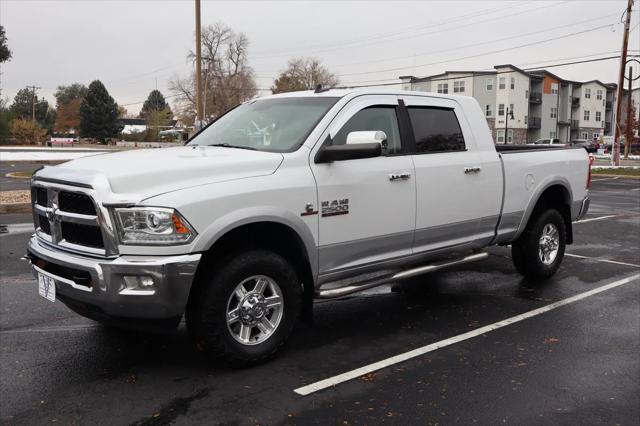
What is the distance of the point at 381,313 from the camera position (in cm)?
554

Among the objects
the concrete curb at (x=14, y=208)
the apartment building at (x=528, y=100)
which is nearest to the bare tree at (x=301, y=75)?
the apartment building at (x=528, y=100)

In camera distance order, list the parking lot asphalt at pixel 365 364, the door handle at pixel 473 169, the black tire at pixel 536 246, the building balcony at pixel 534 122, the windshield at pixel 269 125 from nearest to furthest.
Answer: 1. the parking lot asphalt at pixel 365 364
2. the windshield at pixel 269 125
3. the door handle at pixel 473 169
4. the black tire at pixel 536 246
5. the building balcony at pixel 534 122

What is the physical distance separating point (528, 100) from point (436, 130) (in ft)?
239

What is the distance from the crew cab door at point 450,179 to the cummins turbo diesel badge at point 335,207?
0.85 metres

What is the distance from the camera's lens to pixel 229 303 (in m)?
3.93

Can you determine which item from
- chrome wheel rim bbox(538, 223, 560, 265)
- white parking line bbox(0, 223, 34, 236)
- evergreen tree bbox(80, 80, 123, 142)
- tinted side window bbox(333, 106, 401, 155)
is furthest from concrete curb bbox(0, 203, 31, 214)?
evergreen tree bbox(80, 80, 123, 142)

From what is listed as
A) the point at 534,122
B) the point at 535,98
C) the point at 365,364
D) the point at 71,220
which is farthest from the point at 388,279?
the point at 535,98

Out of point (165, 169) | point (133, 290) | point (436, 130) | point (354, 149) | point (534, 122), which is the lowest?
point (133, 290)

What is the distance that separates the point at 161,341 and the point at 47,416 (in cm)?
135

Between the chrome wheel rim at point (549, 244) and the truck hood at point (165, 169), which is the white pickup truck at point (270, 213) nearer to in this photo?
the truck hood at point (165, 169)

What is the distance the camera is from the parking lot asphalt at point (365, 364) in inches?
137

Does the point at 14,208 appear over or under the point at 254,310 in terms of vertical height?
under

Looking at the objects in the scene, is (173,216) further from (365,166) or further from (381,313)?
(381,313)

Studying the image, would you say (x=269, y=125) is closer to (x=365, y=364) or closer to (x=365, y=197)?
(x=365, y=197)
